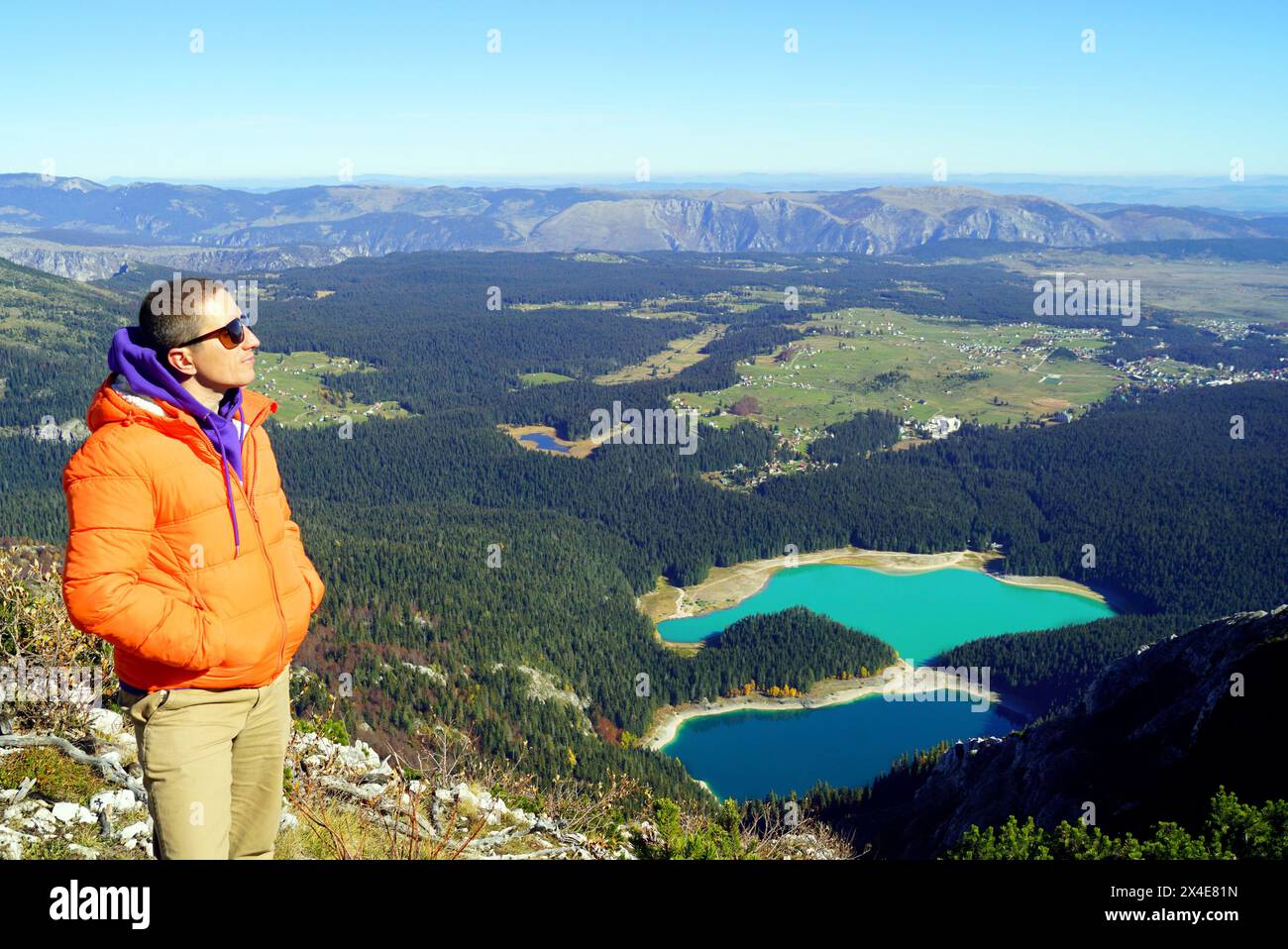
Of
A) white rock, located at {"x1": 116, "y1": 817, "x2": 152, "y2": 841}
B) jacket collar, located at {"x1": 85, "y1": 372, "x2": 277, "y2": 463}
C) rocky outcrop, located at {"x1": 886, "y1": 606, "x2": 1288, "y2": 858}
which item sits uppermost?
jacket collar, located at {"x1": 85, "y1": 372, "x2": 277, "y2": 463}

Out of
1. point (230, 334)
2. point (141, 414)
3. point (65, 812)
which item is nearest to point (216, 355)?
point (230, 334)

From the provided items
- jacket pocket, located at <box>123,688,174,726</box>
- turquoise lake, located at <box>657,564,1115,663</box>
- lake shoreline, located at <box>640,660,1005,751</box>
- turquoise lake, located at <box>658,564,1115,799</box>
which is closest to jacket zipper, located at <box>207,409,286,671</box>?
jacket pocket, located at <box>123,688,174,726</box>

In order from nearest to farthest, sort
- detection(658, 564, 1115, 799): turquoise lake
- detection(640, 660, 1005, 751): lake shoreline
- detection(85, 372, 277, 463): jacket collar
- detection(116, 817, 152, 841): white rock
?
detection(85, 372, 277, 463): jacket collar
detection(116, 817, 152, 841): white rock
detection(658, 564, 1115, 799): turquoise lake
detection(640, 660, 1005, 751): lake shoreline

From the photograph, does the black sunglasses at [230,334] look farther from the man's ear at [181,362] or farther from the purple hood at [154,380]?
the purple hood at [154,380]

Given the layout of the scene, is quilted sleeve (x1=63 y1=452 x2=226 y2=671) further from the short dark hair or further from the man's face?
the short dark hair

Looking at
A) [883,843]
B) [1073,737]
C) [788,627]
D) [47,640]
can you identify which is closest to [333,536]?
[788,627]

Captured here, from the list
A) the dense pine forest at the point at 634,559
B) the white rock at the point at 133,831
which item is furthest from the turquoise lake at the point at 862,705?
the white rock at the point at 133,831
